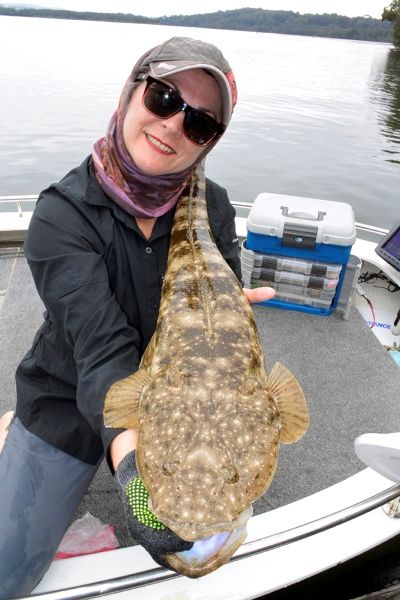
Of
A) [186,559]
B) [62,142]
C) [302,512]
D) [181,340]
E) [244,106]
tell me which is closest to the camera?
[186,559]

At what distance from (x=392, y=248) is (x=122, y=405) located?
13.2ft

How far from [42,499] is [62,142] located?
18799 mm

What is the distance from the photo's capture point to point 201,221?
9.16 feet

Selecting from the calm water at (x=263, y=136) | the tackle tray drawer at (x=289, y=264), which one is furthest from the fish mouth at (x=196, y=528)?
the calm water at (x=263, y=136)

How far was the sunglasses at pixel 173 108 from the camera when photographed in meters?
2.39

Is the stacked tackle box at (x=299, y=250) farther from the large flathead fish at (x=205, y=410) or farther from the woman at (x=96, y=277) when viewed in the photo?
the large flathead fish at (x=205, y=410)

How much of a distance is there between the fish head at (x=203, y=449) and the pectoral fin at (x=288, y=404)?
8 centimetres

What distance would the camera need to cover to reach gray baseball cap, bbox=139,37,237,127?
231 cm

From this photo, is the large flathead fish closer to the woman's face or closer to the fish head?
the fish head

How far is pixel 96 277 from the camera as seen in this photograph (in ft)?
7.42

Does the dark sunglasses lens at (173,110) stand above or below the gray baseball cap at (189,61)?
below

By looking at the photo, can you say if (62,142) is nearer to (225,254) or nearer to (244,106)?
(244,106)

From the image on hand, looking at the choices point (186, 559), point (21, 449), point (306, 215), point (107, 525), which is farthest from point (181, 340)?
point (306, 215)

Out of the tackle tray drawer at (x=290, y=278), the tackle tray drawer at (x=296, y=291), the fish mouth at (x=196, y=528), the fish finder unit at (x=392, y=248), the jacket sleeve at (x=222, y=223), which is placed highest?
the jacket sleeve at (x=222, y=223)
